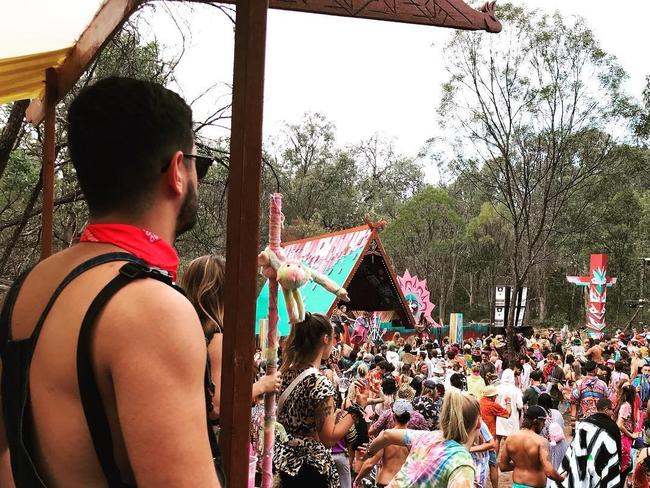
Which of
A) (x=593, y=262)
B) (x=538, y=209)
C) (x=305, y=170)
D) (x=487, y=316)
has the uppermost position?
(x=305, y=170)

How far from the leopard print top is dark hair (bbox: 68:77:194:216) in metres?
2.88

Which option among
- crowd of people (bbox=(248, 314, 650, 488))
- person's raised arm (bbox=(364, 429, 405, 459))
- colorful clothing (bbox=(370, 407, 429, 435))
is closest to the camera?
crowd of people (bbox=(248, 314, 650, 488))

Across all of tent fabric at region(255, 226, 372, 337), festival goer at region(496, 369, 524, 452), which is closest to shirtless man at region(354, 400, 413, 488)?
festival goer at region(496, 369, 524, 452)

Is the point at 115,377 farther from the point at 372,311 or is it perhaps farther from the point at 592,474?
the point at 372,311

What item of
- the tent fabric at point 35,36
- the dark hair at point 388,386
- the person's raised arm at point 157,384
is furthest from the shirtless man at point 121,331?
the dark hair at point 388,386

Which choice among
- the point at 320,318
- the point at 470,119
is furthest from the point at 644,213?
the point at 320,318

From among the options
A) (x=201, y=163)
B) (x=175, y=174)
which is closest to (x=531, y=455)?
(x=201, y=163)

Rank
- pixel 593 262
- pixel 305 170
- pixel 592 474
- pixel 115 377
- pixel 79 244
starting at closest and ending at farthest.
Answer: pixel 115 377
pixel 79 244
pixel 592 474
pixel 593 262
pixel 305 170

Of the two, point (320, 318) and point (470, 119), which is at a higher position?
point (470, 119)

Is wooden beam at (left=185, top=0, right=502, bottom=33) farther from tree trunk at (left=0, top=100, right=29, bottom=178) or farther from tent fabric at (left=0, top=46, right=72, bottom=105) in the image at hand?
tree trunk at (left=0, top=100, right=29, bottom=178)

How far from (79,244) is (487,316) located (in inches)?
2144

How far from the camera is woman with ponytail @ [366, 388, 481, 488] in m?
4.30

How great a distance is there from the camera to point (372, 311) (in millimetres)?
24516

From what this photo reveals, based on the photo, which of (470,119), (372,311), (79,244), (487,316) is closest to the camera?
(79,244)
